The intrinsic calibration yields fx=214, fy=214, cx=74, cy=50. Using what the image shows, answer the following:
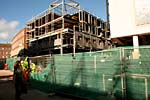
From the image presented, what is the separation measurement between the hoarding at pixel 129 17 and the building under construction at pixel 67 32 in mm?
15949

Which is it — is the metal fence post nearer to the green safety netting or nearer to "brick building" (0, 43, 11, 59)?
the green safety netting

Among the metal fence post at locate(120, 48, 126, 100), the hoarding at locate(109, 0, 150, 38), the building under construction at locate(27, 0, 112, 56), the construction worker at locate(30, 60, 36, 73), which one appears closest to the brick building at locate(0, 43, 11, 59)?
the building under construction at locate(27, 0, 112, 56)

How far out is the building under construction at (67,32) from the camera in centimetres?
3656

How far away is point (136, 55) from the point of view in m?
7.39

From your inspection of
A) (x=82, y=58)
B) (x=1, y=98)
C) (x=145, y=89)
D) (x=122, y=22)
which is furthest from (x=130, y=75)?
(x=122, y=22)

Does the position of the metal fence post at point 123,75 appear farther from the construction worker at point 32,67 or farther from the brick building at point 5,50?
the brick building at point 5,50

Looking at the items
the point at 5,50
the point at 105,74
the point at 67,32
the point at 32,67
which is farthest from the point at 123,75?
the point at 5,50

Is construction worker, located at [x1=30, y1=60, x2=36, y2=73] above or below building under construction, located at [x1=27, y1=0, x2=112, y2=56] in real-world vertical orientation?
below

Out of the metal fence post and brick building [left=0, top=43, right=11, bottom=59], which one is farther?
brick building [left=0, top=43, right=11, bottom=59]

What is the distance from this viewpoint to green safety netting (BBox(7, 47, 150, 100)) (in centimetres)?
739

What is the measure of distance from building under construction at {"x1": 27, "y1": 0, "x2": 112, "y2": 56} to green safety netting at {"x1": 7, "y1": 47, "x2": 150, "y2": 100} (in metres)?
24.0

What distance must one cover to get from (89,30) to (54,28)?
6903 millimetres

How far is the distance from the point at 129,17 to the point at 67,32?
18.1 meters

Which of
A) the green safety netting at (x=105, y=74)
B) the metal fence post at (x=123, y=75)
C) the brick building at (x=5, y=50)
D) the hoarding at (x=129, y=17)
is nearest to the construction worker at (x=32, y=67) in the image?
the green safety netting at (x=105, y=74)
